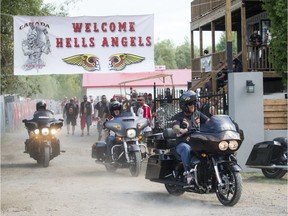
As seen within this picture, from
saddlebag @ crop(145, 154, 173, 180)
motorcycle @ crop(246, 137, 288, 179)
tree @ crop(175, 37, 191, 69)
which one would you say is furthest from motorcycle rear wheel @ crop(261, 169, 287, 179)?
tree @ crop(175, 37, 191, 69)

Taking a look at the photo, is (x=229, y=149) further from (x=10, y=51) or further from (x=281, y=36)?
(x=10, y=51)

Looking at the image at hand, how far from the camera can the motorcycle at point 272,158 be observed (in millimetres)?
11703

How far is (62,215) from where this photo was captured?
8.28m

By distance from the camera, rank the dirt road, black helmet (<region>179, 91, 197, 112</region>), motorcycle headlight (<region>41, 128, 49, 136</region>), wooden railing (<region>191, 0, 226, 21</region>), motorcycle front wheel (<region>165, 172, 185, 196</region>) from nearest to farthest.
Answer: the dirt road → black helmet (<region>179, 91, 197, 112</region>) → motorcycle front wheel (<region>165, 172, 185, 196</region>) → motorcycle headlight (<region>41, 128, 49, 136</region>) → wooden railing (<region>191, 0, 226, 21</region>)

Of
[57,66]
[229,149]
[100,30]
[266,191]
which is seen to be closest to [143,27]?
[100,30]

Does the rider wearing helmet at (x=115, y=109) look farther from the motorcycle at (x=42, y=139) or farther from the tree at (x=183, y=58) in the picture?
the tree at (x=183, y=58)

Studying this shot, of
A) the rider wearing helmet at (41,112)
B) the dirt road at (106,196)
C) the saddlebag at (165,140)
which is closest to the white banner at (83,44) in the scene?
the rider wearing helmet at (41,112)

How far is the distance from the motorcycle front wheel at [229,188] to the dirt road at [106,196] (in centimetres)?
12

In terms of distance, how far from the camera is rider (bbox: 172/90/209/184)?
9.23 meters

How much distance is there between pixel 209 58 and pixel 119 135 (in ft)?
45.6

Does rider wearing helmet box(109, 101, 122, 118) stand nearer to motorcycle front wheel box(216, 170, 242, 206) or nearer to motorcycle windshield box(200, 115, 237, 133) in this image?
motorcycle windshield box(200, 115, 237, 133)

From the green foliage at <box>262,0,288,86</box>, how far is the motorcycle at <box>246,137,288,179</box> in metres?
3.55

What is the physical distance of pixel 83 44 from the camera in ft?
54.0

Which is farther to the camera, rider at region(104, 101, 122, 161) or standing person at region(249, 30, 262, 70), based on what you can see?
standing person at region(249, 30, 262, 70)
